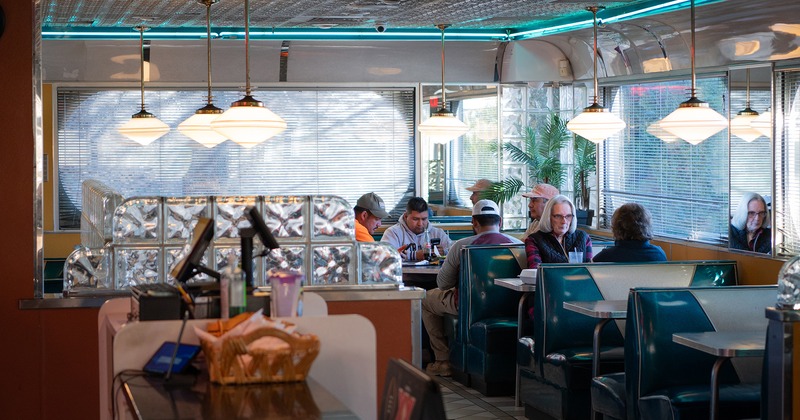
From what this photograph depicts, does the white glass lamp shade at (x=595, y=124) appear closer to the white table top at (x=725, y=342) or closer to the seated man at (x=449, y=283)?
the seated man at (x=449, y=283)

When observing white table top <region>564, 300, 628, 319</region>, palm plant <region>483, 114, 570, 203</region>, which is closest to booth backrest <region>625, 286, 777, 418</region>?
white table top <region>564, 300, 628, 319</region>

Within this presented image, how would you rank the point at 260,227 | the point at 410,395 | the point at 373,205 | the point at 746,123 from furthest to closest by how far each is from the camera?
the point at 373,205, the point at 746,123, the point at 260,227, the point at 410,395

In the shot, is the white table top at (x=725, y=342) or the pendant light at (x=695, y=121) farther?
the pendant light at (x=695, y=121)

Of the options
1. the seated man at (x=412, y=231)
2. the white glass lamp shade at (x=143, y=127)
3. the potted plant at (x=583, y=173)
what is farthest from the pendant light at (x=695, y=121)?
the white glass lamp shade at (x=143, y=127)

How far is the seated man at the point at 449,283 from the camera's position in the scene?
836cm

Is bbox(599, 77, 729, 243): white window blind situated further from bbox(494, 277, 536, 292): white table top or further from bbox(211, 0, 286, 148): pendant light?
bbox(211, 0, 286, 148): pendant light

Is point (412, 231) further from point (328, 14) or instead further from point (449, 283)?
point (328, 14)

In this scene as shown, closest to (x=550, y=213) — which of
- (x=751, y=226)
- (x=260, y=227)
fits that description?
(x=751, y=226)

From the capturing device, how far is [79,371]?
18.0ft

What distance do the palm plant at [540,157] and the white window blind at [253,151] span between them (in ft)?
3.82

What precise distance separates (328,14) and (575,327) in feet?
13.5

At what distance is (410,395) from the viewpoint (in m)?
2.51

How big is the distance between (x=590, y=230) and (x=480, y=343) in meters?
3.29

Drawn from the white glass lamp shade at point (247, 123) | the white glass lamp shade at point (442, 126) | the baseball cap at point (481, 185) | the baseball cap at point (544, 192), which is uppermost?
the white glass lamp shade at point (442, 126)
